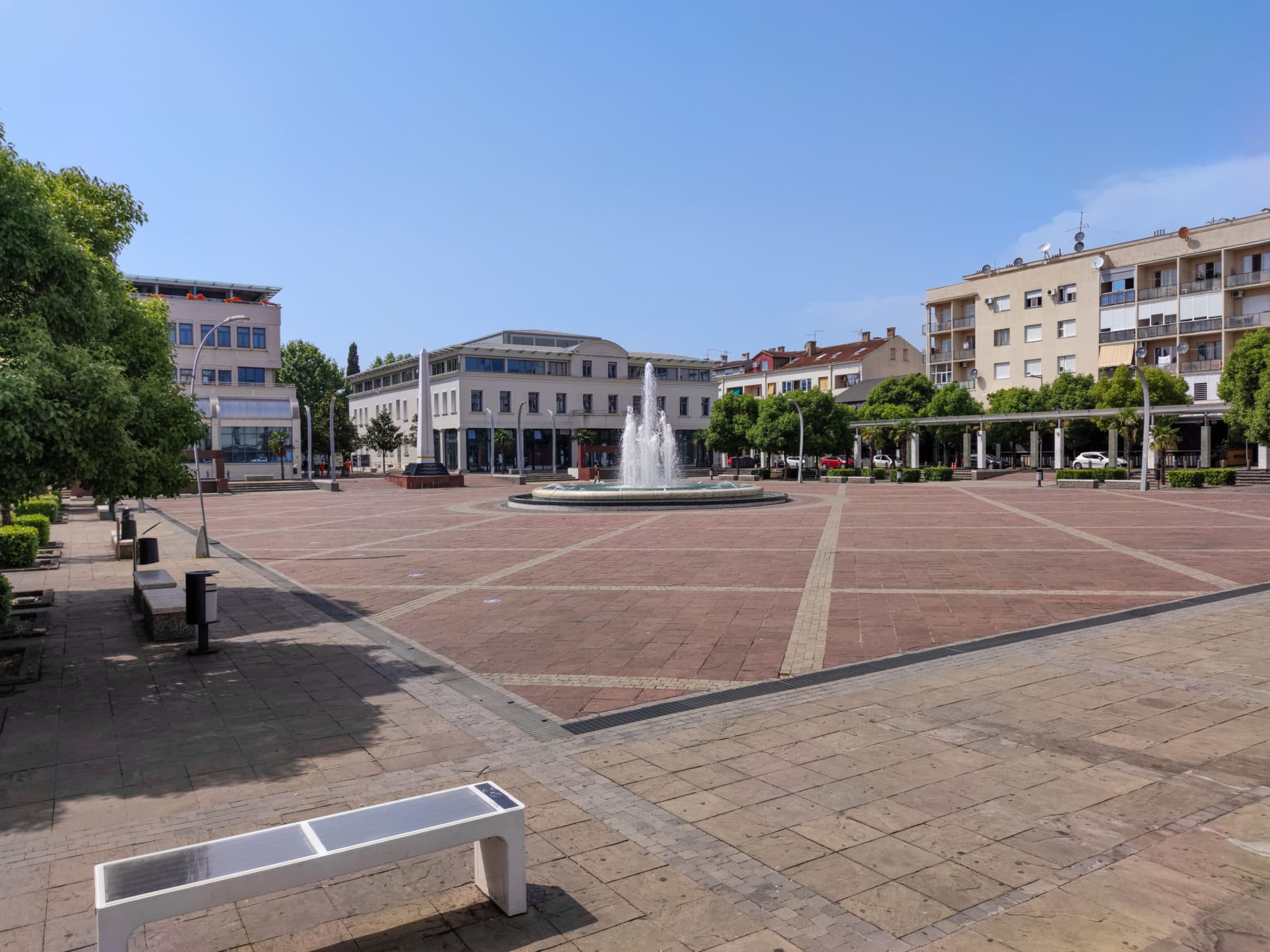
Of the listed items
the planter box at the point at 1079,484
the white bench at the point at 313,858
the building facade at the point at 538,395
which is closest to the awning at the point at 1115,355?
the planter box at the point at 1079,484

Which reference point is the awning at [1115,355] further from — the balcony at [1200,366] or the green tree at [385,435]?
the green tree at [385,435]

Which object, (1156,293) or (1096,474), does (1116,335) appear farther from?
(1096,474)

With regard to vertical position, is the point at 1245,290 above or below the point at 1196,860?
above

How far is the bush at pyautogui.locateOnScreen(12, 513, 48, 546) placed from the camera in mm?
17609

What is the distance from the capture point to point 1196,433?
5150cm

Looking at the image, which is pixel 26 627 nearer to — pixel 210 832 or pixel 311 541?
pixel 210 832

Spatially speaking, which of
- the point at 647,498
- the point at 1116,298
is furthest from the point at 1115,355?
the point at 647,498

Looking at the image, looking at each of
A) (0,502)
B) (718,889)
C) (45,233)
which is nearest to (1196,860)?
(718,889)

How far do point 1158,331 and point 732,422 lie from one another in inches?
1025

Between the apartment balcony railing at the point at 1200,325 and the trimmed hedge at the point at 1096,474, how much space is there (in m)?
16.8

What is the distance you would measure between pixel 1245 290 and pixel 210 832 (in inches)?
2277

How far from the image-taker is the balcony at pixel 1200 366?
4897cm

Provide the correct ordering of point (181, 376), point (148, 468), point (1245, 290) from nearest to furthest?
point (148, 468) < point (1245, 290) < point (181, 376)

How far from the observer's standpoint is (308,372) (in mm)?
90188
